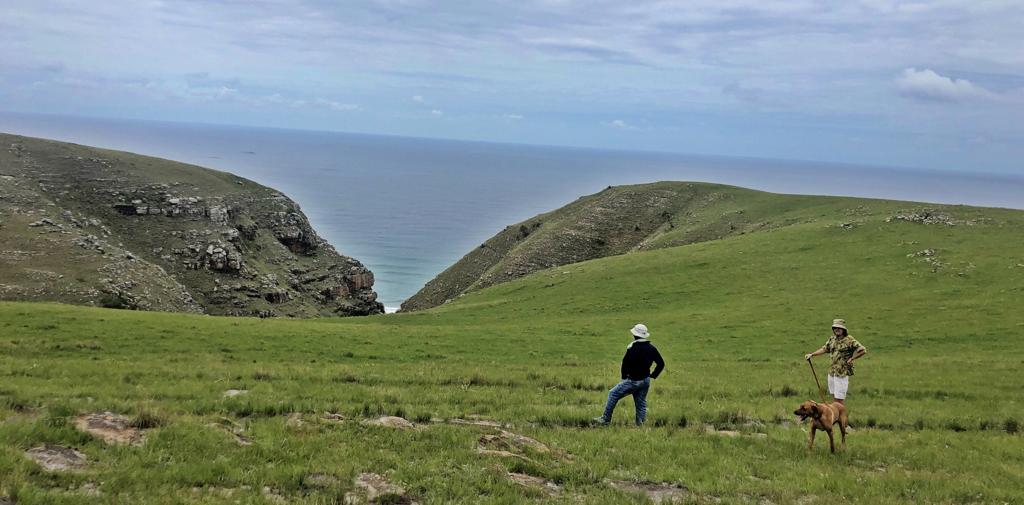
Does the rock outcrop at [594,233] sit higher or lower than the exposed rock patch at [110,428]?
higher

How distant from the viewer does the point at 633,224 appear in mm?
95188

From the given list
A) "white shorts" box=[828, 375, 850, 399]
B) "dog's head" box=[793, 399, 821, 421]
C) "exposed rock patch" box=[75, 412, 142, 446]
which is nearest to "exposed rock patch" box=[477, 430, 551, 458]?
"dog's head" box=[793, 399, 821, 421]

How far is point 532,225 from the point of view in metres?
104

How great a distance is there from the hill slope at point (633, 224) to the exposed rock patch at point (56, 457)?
220ft

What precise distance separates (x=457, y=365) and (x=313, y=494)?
1673 centimetres

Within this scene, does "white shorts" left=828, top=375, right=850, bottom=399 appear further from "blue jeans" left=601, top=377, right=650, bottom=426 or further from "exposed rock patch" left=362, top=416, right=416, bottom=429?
"exposed rock patch" left=362, top=416, right=416, bottom=429

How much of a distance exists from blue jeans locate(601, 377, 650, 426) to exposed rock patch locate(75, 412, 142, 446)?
1131cm

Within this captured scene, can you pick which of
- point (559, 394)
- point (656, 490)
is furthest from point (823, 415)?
point (559, 394)

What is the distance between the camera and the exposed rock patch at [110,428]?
39.0 feet

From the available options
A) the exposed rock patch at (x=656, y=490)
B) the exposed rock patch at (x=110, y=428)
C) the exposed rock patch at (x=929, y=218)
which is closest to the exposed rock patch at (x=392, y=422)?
the exposed rock patch at (x=110, y=428)

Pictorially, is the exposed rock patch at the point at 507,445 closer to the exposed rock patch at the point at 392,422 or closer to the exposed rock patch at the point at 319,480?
the exposed rock patch at the point at 392,422

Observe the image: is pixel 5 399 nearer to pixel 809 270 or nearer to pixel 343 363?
pixel 343 363

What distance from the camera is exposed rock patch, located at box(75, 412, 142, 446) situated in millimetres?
11883

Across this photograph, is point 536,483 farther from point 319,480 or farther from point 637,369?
point 637,369
